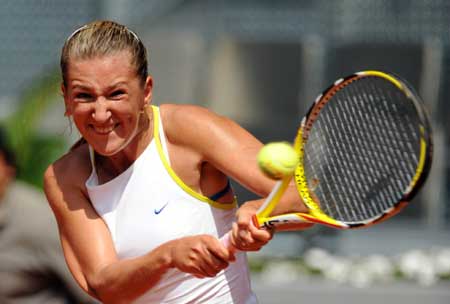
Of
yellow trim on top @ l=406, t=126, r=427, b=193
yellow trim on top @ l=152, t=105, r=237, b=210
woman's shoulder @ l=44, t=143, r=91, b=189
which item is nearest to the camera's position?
yellow trim on top @ l=406, t=126, r=427, b=193

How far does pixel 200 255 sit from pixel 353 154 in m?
0.57

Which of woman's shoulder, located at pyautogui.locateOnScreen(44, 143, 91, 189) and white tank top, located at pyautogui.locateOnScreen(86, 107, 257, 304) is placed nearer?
white tank top, located at pyautogui.locateOnScreen(86, 107, 257, 304)

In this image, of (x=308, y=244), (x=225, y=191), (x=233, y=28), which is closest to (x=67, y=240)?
(x=225, y=191)

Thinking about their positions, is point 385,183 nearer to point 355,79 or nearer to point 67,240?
point 355,79

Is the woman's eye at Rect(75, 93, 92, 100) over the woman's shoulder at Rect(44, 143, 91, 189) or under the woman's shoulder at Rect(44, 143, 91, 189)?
over

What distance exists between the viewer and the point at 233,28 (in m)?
9.16

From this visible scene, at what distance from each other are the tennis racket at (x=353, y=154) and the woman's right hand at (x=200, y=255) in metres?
0.04

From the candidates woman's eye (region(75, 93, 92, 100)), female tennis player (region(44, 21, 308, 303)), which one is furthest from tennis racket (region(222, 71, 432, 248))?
woman's eye (region(75, 93, 92, 100))

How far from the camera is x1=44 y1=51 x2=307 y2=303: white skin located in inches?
113

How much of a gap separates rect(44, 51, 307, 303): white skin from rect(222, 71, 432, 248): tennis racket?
0.10m

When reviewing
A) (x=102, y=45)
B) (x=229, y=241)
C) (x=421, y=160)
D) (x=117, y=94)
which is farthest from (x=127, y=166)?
(x=421, y=160)

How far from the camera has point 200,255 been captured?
9.25ft

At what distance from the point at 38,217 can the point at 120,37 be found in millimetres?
2138

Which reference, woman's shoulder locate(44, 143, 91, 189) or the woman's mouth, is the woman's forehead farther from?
woman's shoulder locate(44, 143, 91, 189)
